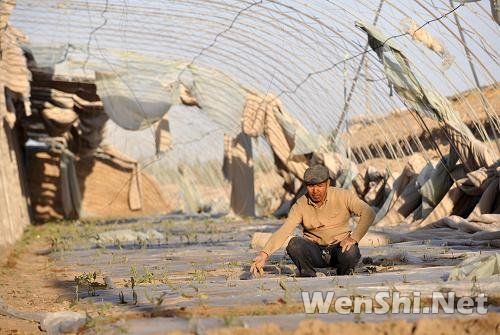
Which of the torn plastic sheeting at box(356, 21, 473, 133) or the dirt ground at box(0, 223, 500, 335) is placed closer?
the dirt ground at box(0, 223, 500, 335)

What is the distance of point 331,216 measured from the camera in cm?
614

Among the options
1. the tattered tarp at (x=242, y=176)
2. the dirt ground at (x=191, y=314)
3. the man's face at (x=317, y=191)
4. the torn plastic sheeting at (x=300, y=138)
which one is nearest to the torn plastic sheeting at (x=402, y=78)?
the dirt ground at (x=191, y=314)

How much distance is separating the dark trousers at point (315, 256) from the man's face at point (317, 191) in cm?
37

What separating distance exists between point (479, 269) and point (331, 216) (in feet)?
4.18

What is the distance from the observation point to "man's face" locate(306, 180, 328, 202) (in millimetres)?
5875

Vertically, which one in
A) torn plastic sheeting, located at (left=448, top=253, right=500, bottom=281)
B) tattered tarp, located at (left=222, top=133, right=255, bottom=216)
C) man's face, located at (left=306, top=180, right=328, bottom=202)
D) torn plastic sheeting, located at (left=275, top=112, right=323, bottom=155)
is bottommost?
tattered tarp, located at (left=222, top=133, right=255, bottom=216)

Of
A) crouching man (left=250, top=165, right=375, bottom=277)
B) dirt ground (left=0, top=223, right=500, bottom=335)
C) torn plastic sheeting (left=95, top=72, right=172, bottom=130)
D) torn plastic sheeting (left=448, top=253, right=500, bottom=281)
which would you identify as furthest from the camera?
torn plastic sheeting (left=95, top=72, right=172, bottom=130)

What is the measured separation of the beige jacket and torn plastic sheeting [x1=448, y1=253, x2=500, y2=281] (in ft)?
2.82

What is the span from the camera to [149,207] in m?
31.7

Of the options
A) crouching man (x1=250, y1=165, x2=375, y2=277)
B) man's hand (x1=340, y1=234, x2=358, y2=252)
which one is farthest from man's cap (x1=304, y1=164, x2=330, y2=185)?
man's hand (x1=340, y1=234, x2=358, y2=252)

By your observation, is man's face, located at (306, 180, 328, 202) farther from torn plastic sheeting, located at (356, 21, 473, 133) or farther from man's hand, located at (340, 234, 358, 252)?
torn plastic sheeting, located at (356, 21, 473, 133)

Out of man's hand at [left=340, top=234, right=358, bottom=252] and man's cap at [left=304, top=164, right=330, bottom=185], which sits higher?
man's cap at [left=304, top=164, right=330, bottom=185]

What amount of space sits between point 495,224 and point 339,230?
445 centimetres

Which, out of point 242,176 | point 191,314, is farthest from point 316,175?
point 242,176
